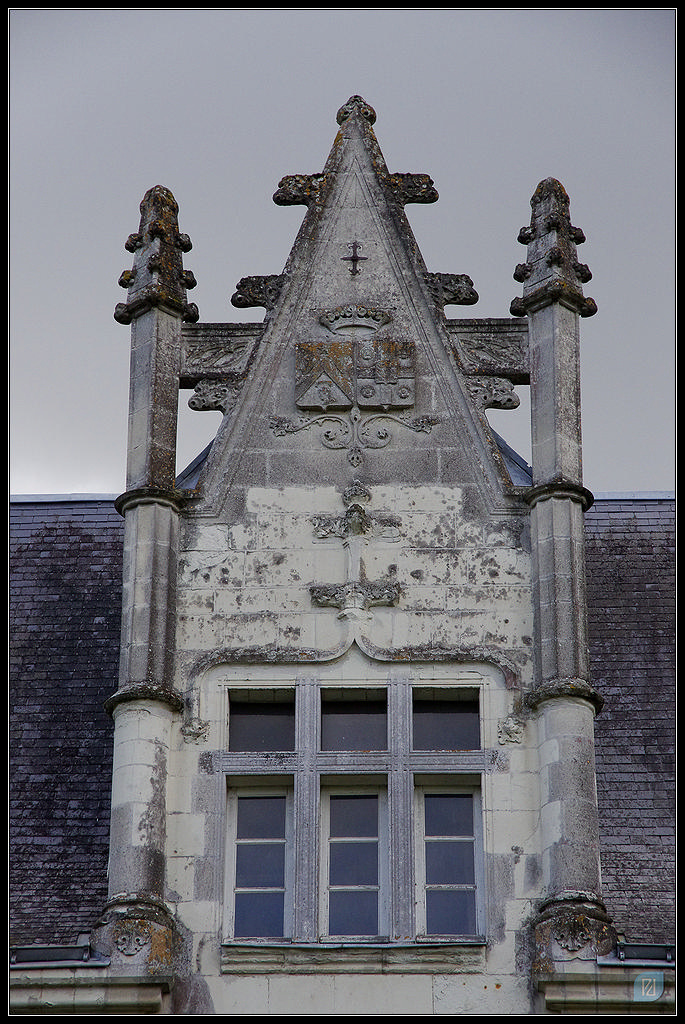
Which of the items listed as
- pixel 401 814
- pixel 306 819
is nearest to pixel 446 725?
pixel 401 814

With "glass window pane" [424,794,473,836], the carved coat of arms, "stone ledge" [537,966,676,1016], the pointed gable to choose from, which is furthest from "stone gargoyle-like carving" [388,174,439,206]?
"stone ledge" [537,966,676,1016]

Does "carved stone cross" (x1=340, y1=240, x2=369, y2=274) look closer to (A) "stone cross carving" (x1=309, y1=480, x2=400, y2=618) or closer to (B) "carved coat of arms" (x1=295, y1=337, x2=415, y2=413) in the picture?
(B) "carved coat of arms" (x1=295, y1=337, x2=415, y2=413)

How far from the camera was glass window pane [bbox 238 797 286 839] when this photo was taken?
13703 millimetres

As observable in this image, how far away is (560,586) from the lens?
14047 mm

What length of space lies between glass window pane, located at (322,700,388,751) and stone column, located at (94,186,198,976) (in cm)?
103

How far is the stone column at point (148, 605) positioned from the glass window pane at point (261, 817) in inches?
23.9

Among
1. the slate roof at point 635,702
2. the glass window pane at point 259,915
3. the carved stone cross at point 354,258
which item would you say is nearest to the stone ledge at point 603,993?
the slate roof at point 635,702

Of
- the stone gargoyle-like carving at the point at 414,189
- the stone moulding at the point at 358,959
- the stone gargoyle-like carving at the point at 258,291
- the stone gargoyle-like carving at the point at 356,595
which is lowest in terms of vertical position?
the stone moulding at the point at 358,959

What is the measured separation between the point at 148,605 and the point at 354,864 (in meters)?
2.26

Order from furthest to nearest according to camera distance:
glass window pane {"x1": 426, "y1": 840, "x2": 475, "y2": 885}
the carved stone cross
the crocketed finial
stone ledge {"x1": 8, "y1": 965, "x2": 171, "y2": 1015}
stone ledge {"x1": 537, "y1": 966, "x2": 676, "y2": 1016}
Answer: the carved stone cross < the crocketed finial < glass window pane {"x1": 426, "y1": 840, "x2": 475, "y2": 885} < stone ledge {"x1": 8, "y1": 965, "x2": 171, "y2": 1015} < stone ledge {"x1": 537, "y1": 966, "x2": 676, "y2": 1016}

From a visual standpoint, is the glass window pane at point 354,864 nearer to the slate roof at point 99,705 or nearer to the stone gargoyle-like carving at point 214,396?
the slate roof at point 99,705

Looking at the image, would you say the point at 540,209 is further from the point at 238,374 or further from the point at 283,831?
the point at 283,831

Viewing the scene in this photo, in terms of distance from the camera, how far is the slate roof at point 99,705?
13984mm

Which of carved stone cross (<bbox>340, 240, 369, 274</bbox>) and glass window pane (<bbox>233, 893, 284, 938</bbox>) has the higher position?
carved stone cross (<bbox>340, 240, 369, 274</bbox>)
